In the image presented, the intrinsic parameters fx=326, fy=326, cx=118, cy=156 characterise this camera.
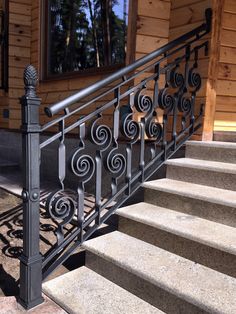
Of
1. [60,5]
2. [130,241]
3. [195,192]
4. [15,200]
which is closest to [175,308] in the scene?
[130,241]

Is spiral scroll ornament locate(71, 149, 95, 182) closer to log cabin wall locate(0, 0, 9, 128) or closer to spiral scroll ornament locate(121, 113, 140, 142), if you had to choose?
spiral scroll ornament locate(121, 113, 140, 142)

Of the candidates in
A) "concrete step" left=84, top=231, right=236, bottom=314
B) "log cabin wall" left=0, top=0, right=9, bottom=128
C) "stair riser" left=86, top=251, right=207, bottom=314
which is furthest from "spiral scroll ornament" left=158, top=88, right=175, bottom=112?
"log cabin wall" left=0, top=0, right=9, bottom=128

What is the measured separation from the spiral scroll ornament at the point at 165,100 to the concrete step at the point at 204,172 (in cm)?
46

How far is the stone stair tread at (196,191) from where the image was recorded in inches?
83.7

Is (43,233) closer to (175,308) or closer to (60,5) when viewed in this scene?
(175,308)

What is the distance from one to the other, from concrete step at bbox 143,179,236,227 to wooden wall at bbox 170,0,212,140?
2.59ft

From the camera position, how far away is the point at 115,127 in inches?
89.2

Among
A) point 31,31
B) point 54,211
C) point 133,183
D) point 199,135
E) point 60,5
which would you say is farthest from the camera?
point 31,31

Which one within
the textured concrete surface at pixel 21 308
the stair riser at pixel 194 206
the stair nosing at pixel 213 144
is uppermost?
the stair nosing at pixel 213 144

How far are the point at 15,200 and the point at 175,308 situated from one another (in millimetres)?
2332

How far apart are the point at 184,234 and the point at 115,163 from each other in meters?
0.66

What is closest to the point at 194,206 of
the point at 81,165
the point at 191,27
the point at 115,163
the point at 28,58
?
the point at 115,163

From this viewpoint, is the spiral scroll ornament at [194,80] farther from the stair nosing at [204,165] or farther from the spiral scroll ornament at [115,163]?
the spiral scroll ornament at [115,163]

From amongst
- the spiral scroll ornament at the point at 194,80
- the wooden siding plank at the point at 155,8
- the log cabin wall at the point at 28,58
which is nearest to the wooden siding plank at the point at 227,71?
the spiral scroll ornament at the point at 194,80
